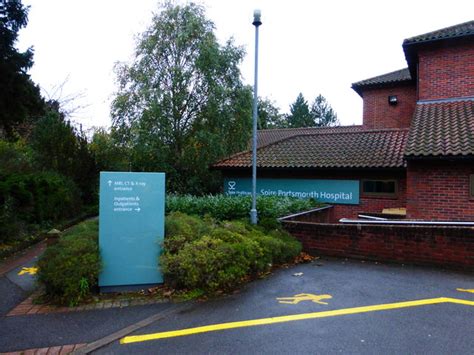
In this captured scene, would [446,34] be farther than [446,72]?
No

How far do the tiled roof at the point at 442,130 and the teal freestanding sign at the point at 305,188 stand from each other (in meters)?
2.65

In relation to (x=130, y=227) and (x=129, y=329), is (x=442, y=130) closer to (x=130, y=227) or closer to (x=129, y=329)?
(x=130, y=227)

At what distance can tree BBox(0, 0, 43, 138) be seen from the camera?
1009 centimetres

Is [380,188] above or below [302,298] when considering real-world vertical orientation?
above

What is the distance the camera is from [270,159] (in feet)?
48.9

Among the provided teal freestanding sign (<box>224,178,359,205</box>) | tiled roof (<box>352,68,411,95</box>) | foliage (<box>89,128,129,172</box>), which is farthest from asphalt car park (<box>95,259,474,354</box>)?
tiled roof (<box>352,68,411,95</box>)

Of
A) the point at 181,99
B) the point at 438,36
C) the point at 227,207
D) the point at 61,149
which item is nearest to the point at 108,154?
the point at 61,149

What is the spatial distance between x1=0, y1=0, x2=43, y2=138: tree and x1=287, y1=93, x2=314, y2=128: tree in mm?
60662

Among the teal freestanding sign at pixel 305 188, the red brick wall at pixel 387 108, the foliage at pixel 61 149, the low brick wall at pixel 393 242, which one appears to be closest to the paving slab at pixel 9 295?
the low brick wall at pixel 393 242

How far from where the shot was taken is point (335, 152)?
47.3 ft

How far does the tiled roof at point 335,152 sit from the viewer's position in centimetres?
1305

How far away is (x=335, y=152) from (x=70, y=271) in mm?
11364

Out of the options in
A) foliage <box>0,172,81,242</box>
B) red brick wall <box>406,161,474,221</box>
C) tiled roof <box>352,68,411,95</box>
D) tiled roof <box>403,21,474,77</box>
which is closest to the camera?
foliage <box>0,172,81,242</box>

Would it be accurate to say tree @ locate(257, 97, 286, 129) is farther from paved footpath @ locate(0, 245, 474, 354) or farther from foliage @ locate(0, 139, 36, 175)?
paved footpath @ locate(0, 245, 474, 354)
